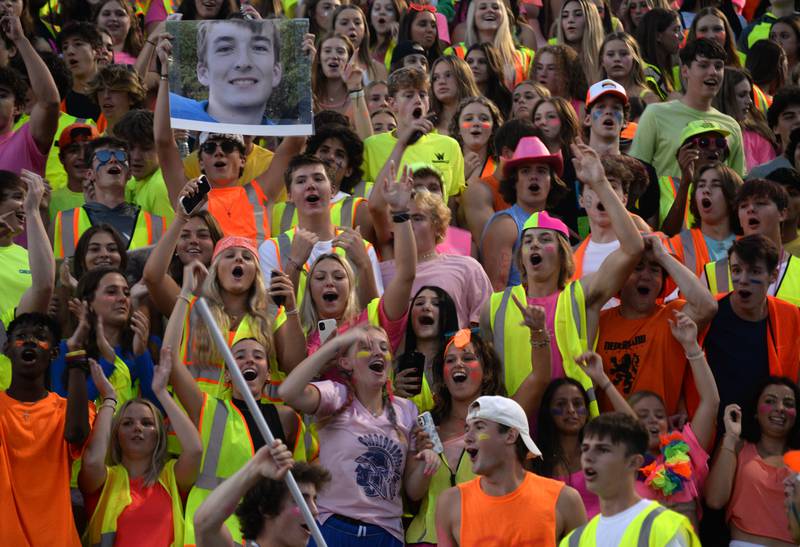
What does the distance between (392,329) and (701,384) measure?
1.68m

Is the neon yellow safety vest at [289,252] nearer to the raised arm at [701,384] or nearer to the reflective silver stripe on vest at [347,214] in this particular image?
the reflective silver stripe on vest at [347,214]

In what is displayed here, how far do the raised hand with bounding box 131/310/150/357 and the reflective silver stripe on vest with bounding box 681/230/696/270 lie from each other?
3177 millimetres

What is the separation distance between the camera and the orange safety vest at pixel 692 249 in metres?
11.7

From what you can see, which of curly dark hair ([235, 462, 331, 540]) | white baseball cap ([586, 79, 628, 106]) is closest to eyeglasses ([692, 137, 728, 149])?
white baseball cap ([586, 79, 628, 106])

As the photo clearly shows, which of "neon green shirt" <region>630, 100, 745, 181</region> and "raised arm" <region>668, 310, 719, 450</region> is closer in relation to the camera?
"raised arm" <region>668, 310, 719, 450</region>

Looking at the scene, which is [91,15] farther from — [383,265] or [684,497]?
[684,497]

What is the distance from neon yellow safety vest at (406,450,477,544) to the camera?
10.4 m

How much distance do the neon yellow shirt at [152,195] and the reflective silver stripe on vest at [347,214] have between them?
3.56 ft

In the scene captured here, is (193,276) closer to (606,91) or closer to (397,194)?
(397,194)

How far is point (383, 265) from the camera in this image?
11703mm

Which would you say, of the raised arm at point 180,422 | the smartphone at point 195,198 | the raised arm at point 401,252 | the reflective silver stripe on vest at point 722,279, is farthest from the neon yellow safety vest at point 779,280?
the raised arm at point 180,422

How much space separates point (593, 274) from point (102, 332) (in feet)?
8.78

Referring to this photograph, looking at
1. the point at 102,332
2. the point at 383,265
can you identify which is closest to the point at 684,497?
the point at 383,265

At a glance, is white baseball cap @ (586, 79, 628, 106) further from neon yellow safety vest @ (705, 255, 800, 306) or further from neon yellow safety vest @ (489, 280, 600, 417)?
neon yellow safety vest @ (489, 280, 600, 417)
